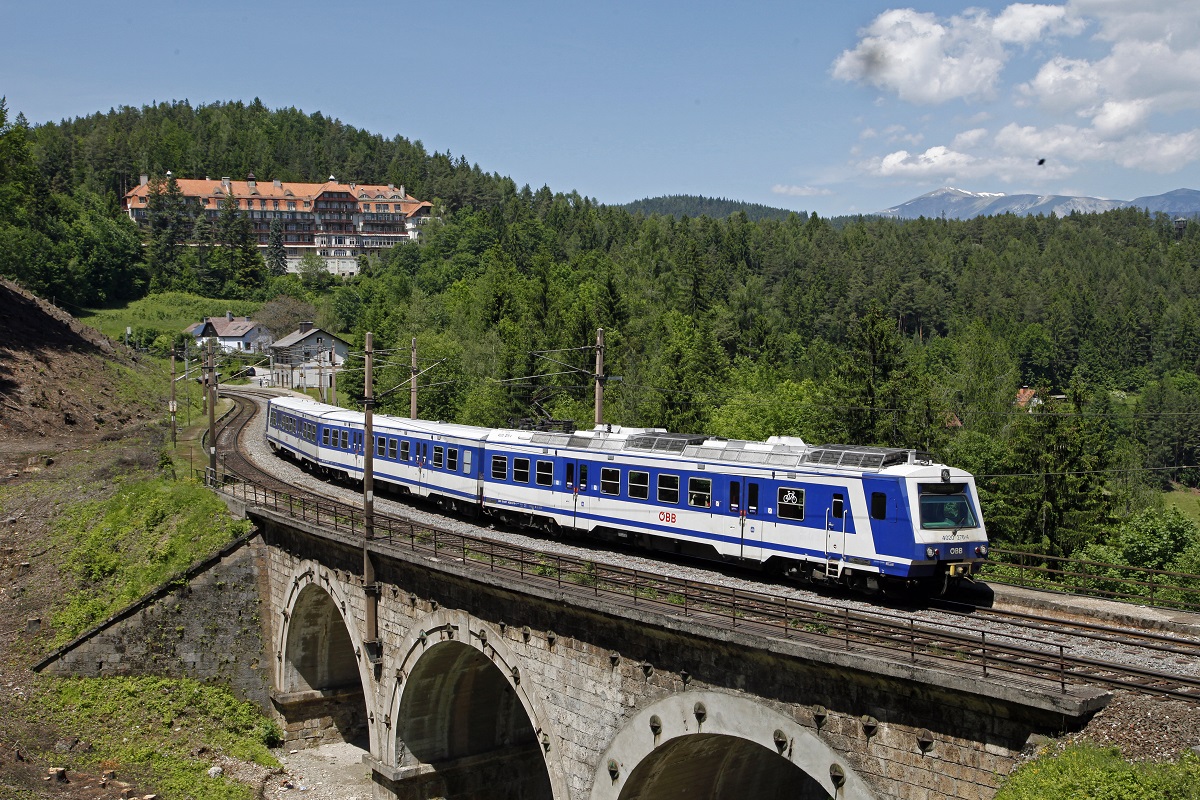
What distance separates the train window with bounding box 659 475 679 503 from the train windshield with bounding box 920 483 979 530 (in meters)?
6.47

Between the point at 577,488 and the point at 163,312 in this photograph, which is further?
the point at 163,312

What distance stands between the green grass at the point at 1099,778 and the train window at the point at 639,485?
13.1 m

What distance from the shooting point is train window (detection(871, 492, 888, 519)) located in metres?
18.5

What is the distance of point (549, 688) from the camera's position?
1994 centimetres

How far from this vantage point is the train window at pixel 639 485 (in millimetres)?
24078

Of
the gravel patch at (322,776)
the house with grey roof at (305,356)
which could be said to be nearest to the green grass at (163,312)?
the house with grey roof at (305,356)

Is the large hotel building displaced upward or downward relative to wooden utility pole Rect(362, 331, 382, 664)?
upward

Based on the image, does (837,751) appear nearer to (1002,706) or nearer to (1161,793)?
(1002,706)

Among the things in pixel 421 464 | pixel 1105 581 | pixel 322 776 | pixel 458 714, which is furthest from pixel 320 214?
pixel 1105 581

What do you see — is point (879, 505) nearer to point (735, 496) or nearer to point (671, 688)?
point (735, 496)

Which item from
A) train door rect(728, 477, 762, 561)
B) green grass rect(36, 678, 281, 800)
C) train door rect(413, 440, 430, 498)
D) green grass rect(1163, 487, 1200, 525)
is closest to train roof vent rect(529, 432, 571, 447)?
train door rect(413, 440, 430, 498)

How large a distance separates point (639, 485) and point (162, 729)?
17445 mm

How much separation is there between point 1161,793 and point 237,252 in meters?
155

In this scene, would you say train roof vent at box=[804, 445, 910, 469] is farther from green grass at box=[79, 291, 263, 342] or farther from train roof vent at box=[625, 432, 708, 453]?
green grass at box=[79, 291, 263, 342]
